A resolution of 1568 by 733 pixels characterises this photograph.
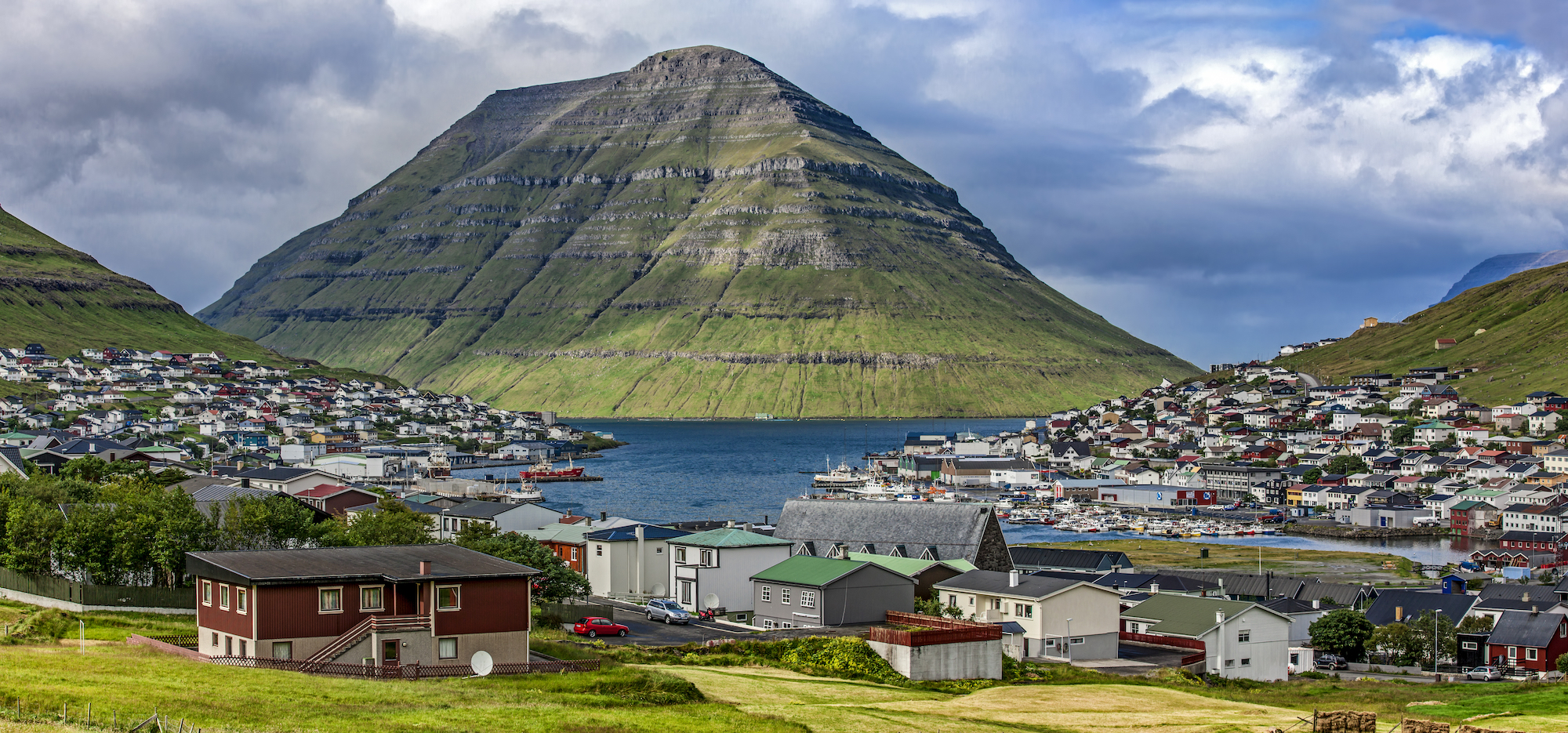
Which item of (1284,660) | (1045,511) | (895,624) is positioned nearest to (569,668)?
(895,624)

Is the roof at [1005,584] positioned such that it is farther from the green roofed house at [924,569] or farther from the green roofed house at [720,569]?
the green roofed house at [720,569]

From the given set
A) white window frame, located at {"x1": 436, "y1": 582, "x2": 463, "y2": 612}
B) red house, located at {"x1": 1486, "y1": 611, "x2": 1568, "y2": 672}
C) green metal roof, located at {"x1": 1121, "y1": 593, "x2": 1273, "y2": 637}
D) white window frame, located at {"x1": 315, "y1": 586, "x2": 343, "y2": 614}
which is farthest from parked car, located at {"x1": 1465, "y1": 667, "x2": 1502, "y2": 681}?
white window frame, located at {"x1": 315, "y1": 586, "x2": 343, "y2": 614}

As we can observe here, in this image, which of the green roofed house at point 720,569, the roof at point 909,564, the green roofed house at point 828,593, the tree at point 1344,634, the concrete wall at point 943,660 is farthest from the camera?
the tree at point 1344,634

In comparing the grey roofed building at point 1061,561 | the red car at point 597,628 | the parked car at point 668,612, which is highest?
the red car at point 597,628

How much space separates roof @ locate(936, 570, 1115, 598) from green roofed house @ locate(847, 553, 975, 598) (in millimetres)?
1162

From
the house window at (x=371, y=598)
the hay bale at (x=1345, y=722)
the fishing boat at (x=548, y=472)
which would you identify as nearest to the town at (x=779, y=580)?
the house window at (x=371, y=598)

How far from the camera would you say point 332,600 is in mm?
33406

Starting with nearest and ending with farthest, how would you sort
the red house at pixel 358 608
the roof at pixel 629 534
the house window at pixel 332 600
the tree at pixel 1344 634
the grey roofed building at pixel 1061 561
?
the red house at pixel 358 608 → the house window at pixel 332 600 → the tree at pixel 1344 634 → the roof at pixel 629 534 → the grey roofed building at pixel 1061 561

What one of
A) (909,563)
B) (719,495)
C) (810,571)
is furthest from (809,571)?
(719,495)

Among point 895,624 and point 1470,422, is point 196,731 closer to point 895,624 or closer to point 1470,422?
point 895,624

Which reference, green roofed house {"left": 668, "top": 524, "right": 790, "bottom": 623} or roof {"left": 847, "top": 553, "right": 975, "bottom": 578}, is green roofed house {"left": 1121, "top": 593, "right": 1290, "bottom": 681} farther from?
green roofed house {"left": 668, "top": 524, "right": 790, "bottom": 623}

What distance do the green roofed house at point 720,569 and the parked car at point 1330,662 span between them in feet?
70.2

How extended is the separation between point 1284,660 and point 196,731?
39207 millimetres

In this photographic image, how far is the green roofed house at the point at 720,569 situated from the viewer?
54156 millimetres
